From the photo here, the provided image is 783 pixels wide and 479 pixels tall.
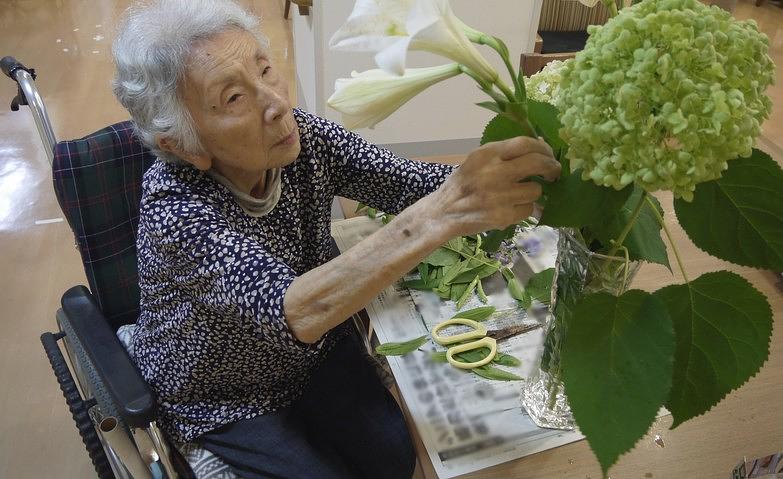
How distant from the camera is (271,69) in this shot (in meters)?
1.10

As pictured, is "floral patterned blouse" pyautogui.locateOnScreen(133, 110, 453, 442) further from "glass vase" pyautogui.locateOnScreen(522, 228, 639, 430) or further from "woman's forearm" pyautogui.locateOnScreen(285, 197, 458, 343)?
"glass vase" pyautogui.locateOnScreen(522, 228, 639, 430)

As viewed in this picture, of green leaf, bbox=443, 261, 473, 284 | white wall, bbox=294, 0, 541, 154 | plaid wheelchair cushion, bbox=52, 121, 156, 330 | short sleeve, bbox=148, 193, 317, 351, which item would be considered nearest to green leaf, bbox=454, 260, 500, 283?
green leaf, bbox=443, 261, 473, 284

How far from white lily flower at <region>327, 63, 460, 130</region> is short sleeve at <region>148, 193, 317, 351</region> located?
0.34 metres

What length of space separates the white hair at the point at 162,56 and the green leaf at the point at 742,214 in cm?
76

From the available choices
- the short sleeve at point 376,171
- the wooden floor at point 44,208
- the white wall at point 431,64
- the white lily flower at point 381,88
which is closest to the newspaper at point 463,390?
the short sleeve at point 376,171

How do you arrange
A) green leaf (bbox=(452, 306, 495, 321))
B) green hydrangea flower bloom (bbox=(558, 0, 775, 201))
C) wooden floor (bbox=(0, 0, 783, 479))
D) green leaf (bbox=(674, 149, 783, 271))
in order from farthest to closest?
wooden floor (bbox=(0, 0, 783, 479)), green leaf (bbox=(452, 306, 495, 321)), green leaf (bbox=(674, 149, 783, 271)), green hydrangea flower bloom (bbox=(558, 0, 775, 201))

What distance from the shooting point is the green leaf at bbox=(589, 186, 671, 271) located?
2.39ft

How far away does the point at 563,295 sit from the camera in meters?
0.87

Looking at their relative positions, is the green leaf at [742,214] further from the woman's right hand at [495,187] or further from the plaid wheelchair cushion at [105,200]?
the plaid wheelchair cushion at [105,200]

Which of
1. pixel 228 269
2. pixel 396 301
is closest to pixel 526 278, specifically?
pixel 396 301

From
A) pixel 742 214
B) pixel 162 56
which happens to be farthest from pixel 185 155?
pixel 742 214

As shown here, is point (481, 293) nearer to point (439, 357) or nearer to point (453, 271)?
point (453, 271)

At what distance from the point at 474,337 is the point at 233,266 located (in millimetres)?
436

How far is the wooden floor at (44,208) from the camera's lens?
6.09 feet
